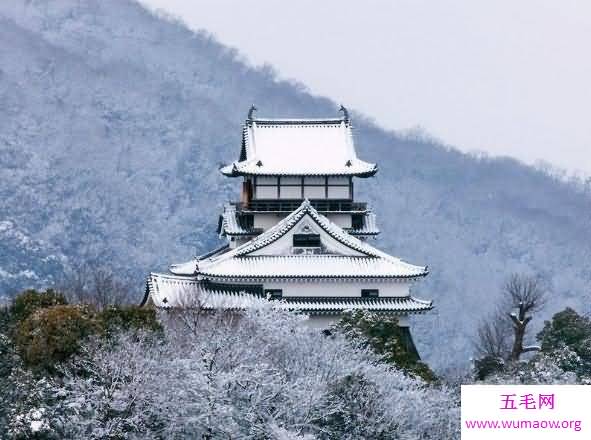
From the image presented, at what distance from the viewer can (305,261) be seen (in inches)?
1756

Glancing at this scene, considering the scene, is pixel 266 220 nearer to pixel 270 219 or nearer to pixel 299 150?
pixel 270 219

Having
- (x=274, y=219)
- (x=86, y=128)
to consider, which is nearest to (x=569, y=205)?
(x=86, y=128)

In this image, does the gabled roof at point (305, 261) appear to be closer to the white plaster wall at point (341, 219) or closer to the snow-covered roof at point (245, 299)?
the snow-covered roof at point (245, 299)

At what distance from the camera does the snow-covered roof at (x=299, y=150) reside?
48188 millimetres

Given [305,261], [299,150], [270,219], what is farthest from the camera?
[299,150]

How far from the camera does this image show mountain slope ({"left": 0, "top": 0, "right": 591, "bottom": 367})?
98250mm

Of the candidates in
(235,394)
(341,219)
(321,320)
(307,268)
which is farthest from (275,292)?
(235,394)

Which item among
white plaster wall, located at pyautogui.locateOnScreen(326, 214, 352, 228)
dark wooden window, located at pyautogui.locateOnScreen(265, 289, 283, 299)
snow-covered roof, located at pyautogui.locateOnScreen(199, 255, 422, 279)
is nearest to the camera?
snow-covered roof, located at pyautogui.locateOnScreen(199, 255, 422, 279)

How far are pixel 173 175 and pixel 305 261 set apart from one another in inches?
2573

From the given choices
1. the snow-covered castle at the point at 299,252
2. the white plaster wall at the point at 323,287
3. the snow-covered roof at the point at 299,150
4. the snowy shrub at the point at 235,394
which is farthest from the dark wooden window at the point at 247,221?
the snowy shrub at the point at 235,394

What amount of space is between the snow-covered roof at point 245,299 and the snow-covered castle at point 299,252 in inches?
1.2

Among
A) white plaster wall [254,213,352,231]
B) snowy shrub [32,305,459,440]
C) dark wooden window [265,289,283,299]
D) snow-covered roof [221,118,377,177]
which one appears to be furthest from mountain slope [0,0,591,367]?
snowy shrub [32,305,459,440]

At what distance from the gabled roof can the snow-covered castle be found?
0.10ft

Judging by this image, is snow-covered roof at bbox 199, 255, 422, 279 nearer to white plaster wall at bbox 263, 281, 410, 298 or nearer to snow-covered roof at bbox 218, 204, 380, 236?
white plaster wall at bbox 263, 281, 410, 298
